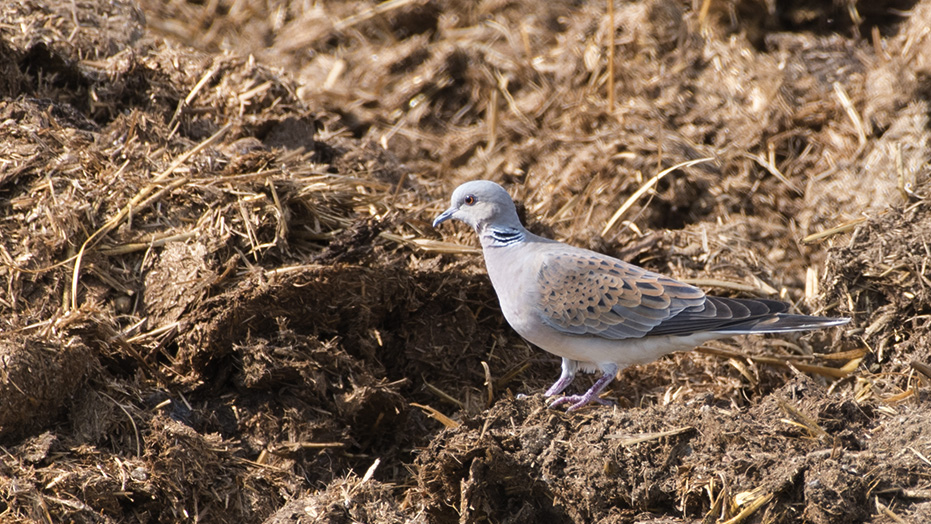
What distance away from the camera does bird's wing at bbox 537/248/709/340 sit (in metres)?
4.37

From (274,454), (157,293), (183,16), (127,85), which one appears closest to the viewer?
(274,454)

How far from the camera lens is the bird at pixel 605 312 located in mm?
4316

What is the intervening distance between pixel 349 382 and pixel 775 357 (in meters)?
2.47

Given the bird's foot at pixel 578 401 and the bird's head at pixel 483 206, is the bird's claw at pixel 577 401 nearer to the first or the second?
the bird's foot at pixel 578 401

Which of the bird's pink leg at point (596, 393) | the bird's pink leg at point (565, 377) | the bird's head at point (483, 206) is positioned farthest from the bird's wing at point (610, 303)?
the bird's head at point (483, 206)

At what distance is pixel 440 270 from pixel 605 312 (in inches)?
42.4

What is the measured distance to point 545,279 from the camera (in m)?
4.46

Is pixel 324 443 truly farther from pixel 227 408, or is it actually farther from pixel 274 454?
pixel 227 408

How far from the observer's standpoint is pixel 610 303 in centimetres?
441

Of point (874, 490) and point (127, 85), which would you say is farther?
point (127, 85)

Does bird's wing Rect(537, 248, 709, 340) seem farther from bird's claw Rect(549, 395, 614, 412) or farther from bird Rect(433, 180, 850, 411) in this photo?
bird's claw Rect(549, 395, 614, 412)

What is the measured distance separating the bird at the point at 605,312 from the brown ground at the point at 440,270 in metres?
0.36

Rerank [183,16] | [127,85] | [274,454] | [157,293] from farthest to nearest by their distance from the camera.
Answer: [183,16]
[127,85]
[157,293]
[274,454]

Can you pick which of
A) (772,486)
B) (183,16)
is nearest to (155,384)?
(772,486)
